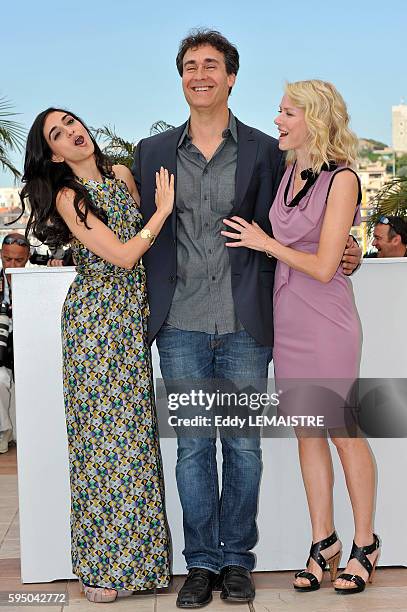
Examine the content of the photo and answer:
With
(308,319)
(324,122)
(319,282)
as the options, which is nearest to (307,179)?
(324,122)

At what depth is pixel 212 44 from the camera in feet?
9.39

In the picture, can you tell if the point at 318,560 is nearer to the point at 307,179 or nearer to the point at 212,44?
the point at 307,179

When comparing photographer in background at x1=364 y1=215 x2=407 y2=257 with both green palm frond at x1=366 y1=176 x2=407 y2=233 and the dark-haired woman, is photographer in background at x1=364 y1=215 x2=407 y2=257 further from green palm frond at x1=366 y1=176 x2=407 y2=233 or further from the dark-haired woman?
the dark-haired woman

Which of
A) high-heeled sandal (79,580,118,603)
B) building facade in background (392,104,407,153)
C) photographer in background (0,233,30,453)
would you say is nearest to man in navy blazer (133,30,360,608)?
high-heeled sandal (79,580,118,603)

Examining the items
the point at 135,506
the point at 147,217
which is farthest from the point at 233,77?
the point at 135,506

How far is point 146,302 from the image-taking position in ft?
9.67

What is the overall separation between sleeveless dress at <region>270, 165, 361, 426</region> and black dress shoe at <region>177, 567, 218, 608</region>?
590 mm

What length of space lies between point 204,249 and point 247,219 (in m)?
0.15

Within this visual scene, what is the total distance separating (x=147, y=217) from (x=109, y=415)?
0.60m

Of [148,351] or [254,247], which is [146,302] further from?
[254,247]

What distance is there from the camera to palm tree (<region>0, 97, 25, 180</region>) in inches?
293

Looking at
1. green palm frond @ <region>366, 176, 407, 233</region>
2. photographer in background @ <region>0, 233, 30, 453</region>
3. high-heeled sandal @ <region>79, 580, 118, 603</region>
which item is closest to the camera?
high-heeled sandal @ <region>79, 580, 118, 603</region>

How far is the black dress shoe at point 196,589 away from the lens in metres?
2.87

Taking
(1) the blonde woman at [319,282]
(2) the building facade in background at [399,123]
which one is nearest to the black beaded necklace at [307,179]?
(1) the blonde woman at [319,282]
